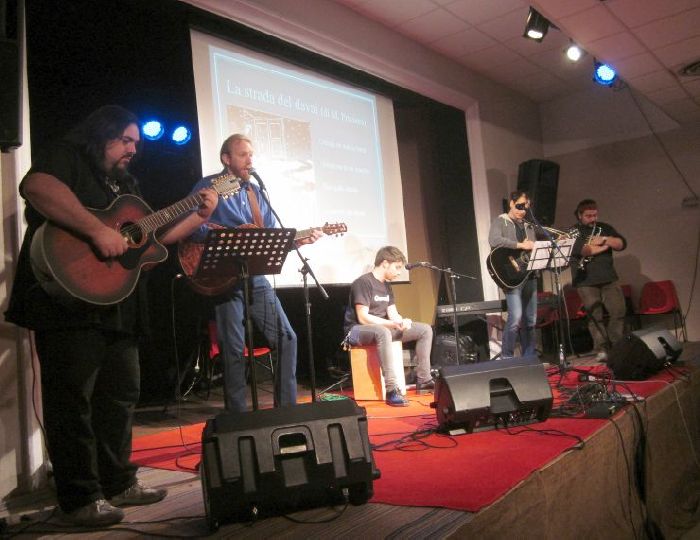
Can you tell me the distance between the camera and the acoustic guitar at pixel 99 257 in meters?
2.02

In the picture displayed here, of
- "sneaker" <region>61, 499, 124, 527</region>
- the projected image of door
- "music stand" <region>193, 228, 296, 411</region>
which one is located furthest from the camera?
the projected image of door

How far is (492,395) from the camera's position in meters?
3.15

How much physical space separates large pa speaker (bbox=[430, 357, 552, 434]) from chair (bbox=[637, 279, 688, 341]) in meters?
5.03

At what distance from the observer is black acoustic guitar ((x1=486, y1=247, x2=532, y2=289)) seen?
232 inches

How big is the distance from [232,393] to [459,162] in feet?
17.5

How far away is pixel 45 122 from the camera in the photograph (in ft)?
16.7

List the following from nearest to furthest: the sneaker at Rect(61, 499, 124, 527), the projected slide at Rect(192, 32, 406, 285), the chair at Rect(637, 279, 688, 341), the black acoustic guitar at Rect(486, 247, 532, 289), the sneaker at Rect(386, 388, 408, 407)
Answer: the sneaker at Rect(61, 499, 124, 527) < the sneaker at Rect(386, 388, 408, 407) < the projected slide at Rect(192, 32, 406, 285) < the black acoustic guitar at Rect(486, 247, 532, 289) < the chair at Rect(637, 279, 688, 341)

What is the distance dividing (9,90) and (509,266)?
4774mm

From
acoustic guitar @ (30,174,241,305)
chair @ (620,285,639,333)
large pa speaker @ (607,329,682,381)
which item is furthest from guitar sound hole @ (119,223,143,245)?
chair @ (620,285,639,333)

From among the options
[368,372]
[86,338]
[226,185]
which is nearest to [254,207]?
[226,185]

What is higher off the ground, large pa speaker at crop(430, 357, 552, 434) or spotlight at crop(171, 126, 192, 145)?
spotlight at crop(171, 126, 192, 145)

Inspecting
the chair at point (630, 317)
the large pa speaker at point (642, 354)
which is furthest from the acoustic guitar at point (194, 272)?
the chair at point (630, 317)

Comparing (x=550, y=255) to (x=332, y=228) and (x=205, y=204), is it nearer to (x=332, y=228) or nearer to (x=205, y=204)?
(x=332, y=228)

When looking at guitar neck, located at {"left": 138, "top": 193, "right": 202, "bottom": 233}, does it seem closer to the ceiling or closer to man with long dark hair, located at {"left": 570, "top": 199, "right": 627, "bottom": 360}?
the ceiling
